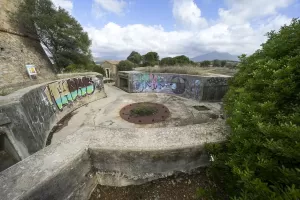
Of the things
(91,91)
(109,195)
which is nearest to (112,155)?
(109,195)

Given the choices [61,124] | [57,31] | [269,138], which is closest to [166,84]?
[61,124]

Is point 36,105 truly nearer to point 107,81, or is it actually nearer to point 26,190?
point 26,190

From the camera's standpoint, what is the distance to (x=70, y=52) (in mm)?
18125

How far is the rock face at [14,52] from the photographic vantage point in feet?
Answer: 41.1

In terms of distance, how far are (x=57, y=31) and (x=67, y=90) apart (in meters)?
12.4

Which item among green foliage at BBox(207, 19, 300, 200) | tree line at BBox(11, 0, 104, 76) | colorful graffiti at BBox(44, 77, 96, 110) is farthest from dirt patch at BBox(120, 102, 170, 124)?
tree line at BBox(11, 0, 104, 76)

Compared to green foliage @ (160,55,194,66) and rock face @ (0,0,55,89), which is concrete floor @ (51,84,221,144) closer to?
rock face @ (0,0,55,89)

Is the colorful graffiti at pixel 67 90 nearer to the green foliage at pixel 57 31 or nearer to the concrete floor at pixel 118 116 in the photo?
the concrete floor at pixel 118 116

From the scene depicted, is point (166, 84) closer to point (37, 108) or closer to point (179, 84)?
point (179, 84)

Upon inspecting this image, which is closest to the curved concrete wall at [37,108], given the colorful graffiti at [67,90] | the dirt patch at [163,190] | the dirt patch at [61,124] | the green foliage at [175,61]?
the colorful graffiti at [67,90]

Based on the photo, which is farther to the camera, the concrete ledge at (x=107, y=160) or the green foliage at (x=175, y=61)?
the green foliage at (x=175, y=61)

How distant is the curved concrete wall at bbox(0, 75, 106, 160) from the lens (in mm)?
4559

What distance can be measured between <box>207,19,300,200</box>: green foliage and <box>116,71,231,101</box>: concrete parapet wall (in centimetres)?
862

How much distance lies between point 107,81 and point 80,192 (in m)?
21.6
